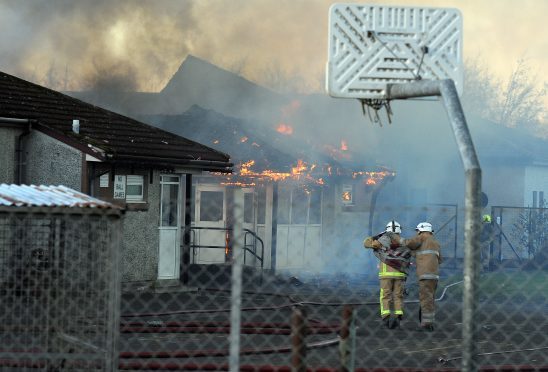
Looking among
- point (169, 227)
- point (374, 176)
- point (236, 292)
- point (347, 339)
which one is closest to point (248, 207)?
point (374, 176)

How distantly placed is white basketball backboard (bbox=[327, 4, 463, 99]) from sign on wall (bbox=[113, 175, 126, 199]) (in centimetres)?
1145

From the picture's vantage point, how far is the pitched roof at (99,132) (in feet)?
55.6

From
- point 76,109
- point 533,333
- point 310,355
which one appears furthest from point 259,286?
point 310,355

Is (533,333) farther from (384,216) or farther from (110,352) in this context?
(384,216)

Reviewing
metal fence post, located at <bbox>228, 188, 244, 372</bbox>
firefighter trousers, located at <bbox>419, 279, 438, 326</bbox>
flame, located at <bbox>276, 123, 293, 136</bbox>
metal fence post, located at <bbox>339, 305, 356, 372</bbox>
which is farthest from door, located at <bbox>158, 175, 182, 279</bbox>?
metal fence post, located at <bbox>228, 188, 244, 372</bbox>

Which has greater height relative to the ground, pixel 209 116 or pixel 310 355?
pixel 209 116

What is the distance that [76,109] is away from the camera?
19500mm

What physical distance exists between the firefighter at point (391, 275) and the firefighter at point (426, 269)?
0.22m

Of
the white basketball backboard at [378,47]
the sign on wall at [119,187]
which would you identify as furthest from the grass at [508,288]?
the white basketball backboard at [378,47]

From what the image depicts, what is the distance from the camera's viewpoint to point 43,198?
6387 mm

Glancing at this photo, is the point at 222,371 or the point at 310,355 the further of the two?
the point at 310,355

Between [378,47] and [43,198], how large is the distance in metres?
2.61

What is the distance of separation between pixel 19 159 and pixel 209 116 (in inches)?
420

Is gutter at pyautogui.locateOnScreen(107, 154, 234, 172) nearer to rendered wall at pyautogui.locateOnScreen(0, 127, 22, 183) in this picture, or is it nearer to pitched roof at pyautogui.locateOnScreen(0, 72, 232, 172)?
pitched roof at pyautogui.locateOnScreen(0, 72, 232, 172)
